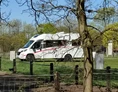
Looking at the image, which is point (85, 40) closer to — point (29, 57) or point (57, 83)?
point (57, 83)

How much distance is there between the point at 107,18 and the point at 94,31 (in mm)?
432

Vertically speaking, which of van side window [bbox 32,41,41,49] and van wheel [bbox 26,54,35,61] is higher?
van side window [bbox 32,41,41,49]

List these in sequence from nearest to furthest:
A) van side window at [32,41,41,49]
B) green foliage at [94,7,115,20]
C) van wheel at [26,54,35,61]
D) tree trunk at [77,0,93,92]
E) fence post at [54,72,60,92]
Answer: tree trunk at [77,0,93,92], green foliage at [94,7,115,20], fence post at [54,72,60,92], van wheel at [26,54,35,61], van side window at [32,41,41,49]

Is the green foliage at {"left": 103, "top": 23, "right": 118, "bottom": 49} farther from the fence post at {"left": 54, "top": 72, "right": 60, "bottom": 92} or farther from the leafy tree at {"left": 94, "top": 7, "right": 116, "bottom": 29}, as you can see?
the fence post at {"left": 54, "top": 72, "right": 60, "bottom": 92}

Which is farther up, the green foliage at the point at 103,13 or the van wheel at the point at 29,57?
the green foliage at the point at 103,13

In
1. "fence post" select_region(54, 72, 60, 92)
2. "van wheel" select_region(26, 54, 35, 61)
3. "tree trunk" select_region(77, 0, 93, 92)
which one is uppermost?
"tree trunk" select_region(77, 0, 93, 92)

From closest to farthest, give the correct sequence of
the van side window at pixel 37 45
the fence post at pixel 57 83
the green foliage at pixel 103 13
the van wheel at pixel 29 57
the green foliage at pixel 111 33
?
the green foliage at pixel 111 33 < the green foliage at pixel 103 13 < the fence post at pixel 57 83 < the van wheel at pixel 29 57 < the van side window at pixel 37 45

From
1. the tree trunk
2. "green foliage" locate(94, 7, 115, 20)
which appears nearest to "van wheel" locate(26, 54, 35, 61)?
"green foliage" locate(94, 7, 115, 20)

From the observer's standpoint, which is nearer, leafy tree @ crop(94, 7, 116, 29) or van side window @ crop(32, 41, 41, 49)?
leafy tree @ crop(94, 7, 116, 29)

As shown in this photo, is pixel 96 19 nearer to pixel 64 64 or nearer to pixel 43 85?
pixel 64 64

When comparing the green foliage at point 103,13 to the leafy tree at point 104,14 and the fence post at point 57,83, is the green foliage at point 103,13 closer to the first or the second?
the leafy tree at point 104,14

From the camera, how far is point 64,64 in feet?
32.1

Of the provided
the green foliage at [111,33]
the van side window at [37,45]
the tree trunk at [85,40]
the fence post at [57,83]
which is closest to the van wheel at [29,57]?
the van side window at [37,45]

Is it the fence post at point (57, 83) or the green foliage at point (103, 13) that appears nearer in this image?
the green foliage at point (103, 13)
